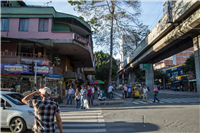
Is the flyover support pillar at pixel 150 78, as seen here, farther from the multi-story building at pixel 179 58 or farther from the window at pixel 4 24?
the multi-story building at pixel 179 58

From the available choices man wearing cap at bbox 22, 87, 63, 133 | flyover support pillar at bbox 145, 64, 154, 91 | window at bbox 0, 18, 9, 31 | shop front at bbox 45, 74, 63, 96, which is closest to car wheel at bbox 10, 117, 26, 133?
man wearing cap at bbox 22, 87, 63, 133

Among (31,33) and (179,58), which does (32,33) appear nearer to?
(31,33)

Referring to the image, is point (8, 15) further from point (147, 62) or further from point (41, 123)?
point (147, 62)

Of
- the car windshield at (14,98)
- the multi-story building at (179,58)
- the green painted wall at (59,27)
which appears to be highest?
the multi-story building at (179,58)

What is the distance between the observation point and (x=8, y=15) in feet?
65.5

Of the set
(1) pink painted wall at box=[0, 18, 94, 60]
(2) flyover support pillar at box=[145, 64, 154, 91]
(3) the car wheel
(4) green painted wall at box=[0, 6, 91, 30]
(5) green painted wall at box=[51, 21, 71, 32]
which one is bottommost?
(3) the car wheel

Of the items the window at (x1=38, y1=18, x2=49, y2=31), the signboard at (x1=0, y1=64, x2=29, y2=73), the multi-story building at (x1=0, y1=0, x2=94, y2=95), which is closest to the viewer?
the signboard at (x1=0, y1=64, x2=29, y2=73)

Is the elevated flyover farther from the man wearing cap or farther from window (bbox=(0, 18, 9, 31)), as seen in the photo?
window (bbox=(0, 18, 9, 31))

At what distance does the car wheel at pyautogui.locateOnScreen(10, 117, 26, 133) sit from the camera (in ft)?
19.5

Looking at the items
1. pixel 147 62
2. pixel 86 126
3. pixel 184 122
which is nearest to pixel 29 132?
pixel 86 126

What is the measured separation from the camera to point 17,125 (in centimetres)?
599

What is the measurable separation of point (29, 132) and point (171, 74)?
6863 centimetres

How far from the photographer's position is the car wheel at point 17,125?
5947 millimetres

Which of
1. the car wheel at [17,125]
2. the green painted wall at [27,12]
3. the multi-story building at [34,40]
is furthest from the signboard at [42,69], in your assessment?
the car wheel at [17,125]
